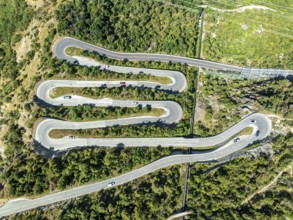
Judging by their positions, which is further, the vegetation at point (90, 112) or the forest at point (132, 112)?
the vegetation at point (90, 112)

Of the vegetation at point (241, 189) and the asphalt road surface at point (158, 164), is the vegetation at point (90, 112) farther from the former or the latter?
the vegetation at point (241, 189)

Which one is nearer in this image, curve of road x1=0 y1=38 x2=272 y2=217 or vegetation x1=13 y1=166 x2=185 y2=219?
vegetation x1=13 y1=166 x2=185 y2=219

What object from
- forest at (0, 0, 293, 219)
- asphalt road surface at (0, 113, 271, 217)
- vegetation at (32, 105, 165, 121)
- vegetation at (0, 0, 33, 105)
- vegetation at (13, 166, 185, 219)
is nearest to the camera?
vegetation at (13, 166, 185, 219)

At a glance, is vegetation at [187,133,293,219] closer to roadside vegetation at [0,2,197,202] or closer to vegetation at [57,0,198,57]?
roadside vegetation at [0,2,197,202]

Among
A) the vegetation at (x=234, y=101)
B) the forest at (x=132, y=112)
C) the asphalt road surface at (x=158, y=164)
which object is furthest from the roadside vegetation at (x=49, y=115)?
the vegetation at (x=234, y=101)

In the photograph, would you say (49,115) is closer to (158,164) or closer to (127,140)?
(127,140)

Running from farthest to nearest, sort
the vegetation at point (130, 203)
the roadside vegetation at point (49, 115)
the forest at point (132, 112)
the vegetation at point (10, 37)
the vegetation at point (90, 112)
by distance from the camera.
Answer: the vegetation at point (10, 37), the vegetation at point (90, 112), the roadside vegetation at point (49, 115), the forest at point (132, 112), the vegetation at point (130, 203)

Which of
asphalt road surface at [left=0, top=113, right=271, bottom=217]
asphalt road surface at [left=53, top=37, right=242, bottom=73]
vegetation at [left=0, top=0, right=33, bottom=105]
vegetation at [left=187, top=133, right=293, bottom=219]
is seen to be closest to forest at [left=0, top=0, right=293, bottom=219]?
vegetation at [left=187, top=133, right=293, bottom=219]

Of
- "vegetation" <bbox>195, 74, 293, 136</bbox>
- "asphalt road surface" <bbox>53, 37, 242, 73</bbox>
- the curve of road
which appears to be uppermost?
"asphalt road surface" <bbox>53, 37, 242, 73</bbox>

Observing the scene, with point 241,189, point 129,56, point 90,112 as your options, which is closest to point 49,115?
point 90,112

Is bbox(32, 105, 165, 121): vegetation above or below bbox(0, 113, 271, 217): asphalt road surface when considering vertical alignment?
above

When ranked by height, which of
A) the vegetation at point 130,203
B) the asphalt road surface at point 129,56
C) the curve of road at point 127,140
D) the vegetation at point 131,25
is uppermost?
the vegetation at point 131,25
